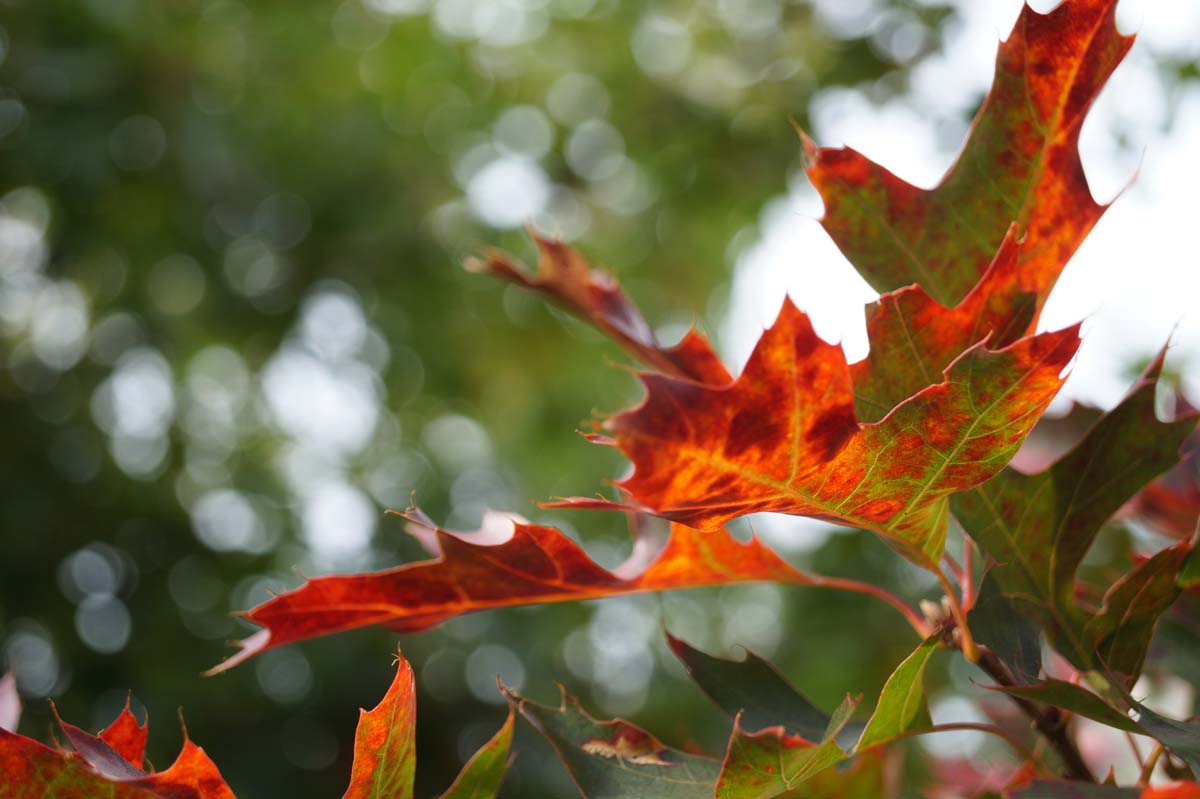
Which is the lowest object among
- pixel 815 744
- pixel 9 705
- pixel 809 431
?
pixel 9 705

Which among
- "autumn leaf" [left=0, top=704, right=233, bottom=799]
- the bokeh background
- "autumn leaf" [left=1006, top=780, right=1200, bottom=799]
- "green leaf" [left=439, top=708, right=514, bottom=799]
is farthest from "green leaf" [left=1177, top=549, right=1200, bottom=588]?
the bokeh background

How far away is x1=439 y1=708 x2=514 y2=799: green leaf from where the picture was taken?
14.0 inches

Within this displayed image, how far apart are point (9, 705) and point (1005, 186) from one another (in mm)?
451

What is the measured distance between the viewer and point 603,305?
47cm

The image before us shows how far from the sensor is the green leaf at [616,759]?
0.36 m

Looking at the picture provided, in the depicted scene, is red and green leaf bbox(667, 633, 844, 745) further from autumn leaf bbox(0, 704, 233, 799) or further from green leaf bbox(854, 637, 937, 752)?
autumn leaf bbox(0, 704, 233, 799)

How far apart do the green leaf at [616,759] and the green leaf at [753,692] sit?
0.12 ft

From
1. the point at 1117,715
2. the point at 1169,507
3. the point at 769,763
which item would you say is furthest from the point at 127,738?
the point at 1169,507

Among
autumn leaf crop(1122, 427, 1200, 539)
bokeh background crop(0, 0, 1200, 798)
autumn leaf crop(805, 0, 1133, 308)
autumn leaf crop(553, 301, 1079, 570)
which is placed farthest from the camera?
bokeh background crop(0, 0, 1200, 798)

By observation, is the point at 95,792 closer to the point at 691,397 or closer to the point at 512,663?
the point at 691,397

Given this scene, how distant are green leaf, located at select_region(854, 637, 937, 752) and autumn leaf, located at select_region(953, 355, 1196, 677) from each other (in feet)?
0.26

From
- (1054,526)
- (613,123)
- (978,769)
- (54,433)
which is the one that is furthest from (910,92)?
(54,433)

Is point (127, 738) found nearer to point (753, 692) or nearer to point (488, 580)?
point (488, 580)

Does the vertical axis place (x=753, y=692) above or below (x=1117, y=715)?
below
